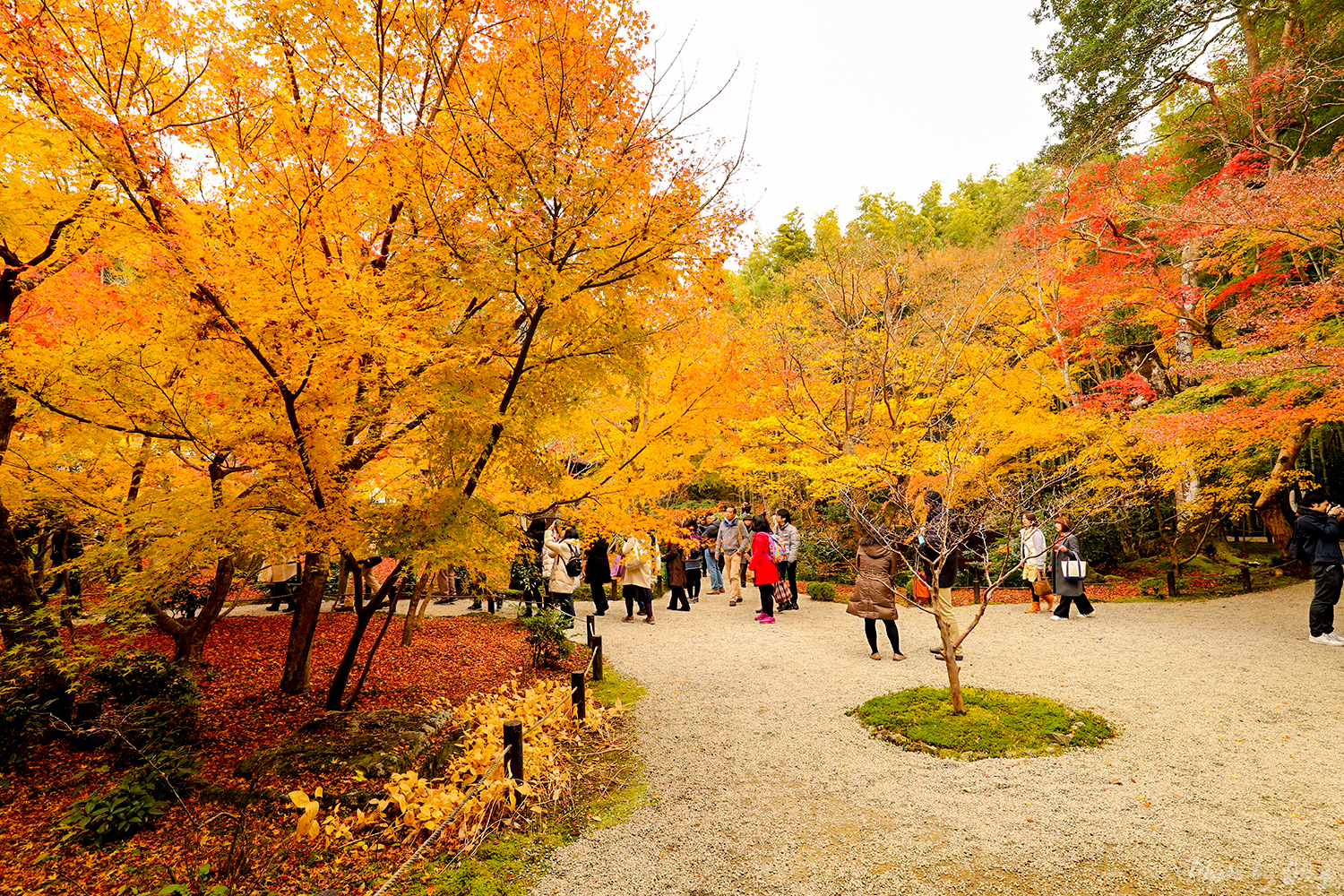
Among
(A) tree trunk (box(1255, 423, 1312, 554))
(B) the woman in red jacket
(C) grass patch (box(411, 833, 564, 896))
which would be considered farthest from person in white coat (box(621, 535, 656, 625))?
(A) tree trunk (box(1255, 423, 1312, 554))

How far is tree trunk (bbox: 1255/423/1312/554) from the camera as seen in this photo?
10553mm

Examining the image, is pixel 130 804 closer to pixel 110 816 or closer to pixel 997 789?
pixel 110 816

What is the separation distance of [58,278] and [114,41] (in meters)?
2.09

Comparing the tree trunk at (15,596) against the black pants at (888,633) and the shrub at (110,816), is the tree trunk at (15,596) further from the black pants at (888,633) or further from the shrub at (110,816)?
the black pants at (888,633)

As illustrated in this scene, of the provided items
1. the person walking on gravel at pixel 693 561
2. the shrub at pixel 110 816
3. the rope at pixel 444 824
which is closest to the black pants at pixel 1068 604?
the person walking on gravel at pixel 693 561

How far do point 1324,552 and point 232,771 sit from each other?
11348 millimetres

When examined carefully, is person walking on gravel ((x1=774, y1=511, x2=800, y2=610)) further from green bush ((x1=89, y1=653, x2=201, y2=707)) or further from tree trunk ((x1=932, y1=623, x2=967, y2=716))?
green bush ((x1=89, y1=653, x2=201, y2=707))

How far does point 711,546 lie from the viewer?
1423 centimetres

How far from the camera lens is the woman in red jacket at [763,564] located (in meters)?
10.7

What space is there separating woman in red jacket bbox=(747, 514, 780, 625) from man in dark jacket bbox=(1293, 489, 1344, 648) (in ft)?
22.4

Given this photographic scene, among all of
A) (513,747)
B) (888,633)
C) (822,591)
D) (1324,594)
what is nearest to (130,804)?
(513,747)

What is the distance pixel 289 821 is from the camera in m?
4.09

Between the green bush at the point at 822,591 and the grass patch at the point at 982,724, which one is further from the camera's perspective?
the green bush at the point at 822,591

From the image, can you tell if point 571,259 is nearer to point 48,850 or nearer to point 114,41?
point 114,41
